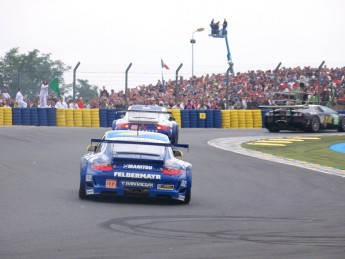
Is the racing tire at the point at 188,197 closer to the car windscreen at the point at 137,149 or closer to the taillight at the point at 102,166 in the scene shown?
the car windscreen at the point at 137,149

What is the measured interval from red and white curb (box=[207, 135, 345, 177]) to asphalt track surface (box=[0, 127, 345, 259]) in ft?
2.38

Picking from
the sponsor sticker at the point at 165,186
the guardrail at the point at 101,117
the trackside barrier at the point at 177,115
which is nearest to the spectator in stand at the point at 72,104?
the guardrail at the point at 101,117

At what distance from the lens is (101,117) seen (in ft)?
122

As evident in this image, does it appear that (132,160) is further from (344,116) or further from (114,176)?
(344,116)

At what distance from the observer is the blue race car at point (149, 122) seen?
25250mm

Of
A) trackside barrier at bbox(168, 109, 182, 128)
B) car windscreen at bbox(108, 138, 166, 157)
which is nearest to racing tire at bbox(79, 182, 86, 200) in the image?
car windscreen at bbox(108, 138, 166, 157)

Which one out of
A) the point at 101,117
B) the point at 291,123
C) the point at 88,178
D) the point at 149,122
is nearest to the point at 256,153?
the point at 149,122

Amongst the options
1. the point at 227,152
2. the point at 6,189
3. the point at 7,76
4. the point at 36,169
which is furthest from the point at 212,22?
the point at 6,189

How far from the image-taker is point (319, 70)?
4131 centimetres

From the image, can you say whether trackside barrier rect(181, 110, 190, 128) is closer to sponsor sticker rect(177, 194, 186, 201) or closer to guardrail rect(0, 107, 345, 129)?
guardrail rect(0, 107, 345, 129)

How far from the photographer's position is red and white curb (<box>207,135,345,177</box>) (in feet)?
68.7

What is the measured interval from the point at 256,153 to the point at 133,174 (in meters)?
12.6

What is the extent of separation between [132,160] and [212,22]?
5112 centimetres

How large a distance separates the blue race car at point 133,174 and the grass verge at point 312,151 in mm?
9219
